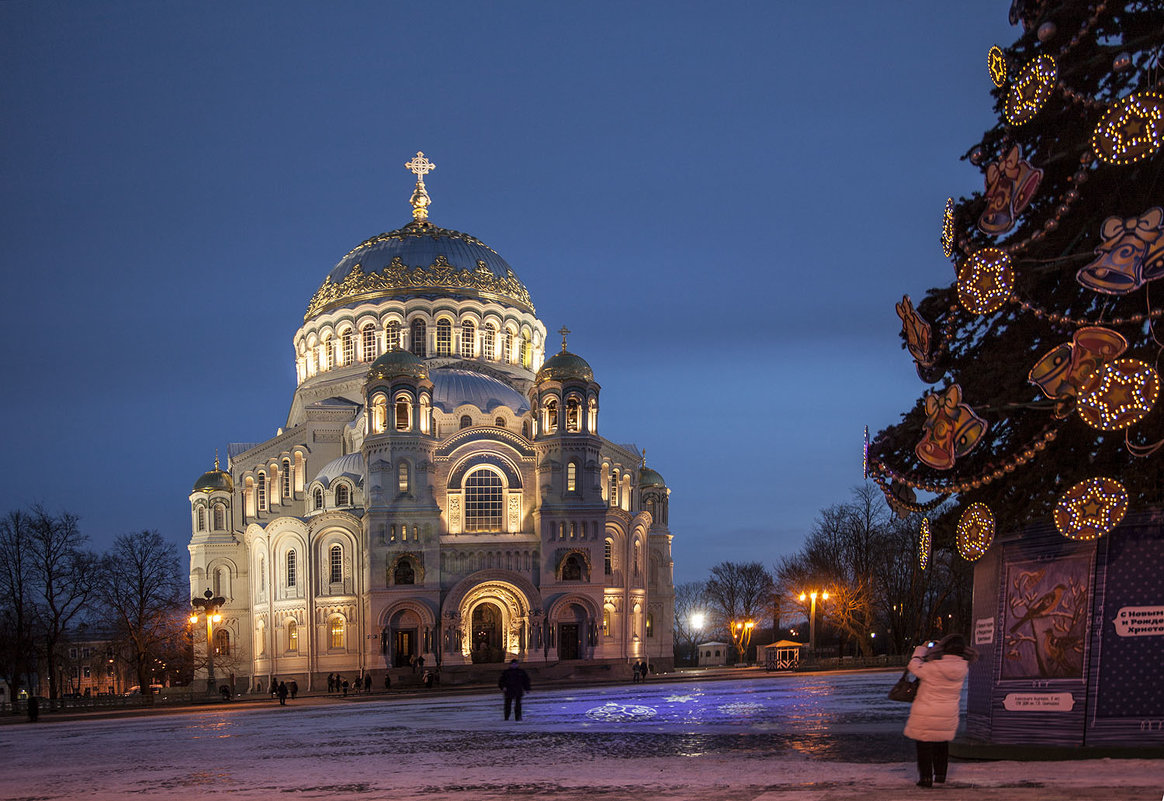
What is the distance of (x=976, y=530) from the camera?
15461mm

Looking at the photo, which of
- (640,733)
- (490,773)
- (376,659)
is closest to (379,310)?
(376,659)

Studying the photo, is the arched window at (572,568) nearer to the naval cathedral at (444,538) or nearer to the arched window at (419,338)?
the naval cathedral at (444,538)

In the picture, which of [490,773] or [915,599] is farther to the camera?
[915,599]

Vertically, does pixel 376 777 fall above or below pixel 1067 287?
below

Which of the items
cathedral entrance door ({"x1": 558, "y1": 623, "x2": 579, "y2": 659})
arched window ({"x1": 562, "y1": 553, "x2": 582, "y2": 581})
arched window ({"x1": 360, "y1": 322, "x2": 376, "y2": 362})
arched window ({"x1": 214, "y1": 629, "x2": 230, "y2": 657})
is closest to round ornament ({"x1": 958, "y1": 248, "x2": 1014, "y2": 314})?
arched window ({"x1": 562, "y1": 553, "x2": 582, "y2": 581})

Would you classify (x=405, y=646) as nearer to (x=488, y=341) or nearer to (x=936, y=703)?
(x=488, y=341)

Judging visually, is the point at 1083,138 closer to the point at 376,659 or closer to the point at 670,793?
the point at 670,793

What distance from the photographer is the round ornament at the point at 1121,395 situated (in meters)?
12.9

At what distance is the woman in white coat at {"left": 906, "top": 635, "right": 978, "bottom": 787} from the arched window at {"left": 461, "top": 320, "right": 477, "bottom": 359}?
5802cm

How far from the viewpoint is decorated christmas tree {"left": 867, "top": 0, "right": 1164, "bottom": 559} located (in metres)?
13.3

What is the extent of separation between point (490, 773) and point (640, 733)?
223 inches

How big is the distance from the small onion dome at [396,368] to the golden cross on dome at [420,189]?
1941cm

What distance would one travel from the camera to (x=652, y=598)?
237ft

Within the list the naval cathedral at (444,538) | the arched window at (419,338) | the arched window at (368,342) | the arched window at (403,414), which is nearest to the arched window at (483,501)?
the naval cathedral at (444,538)
